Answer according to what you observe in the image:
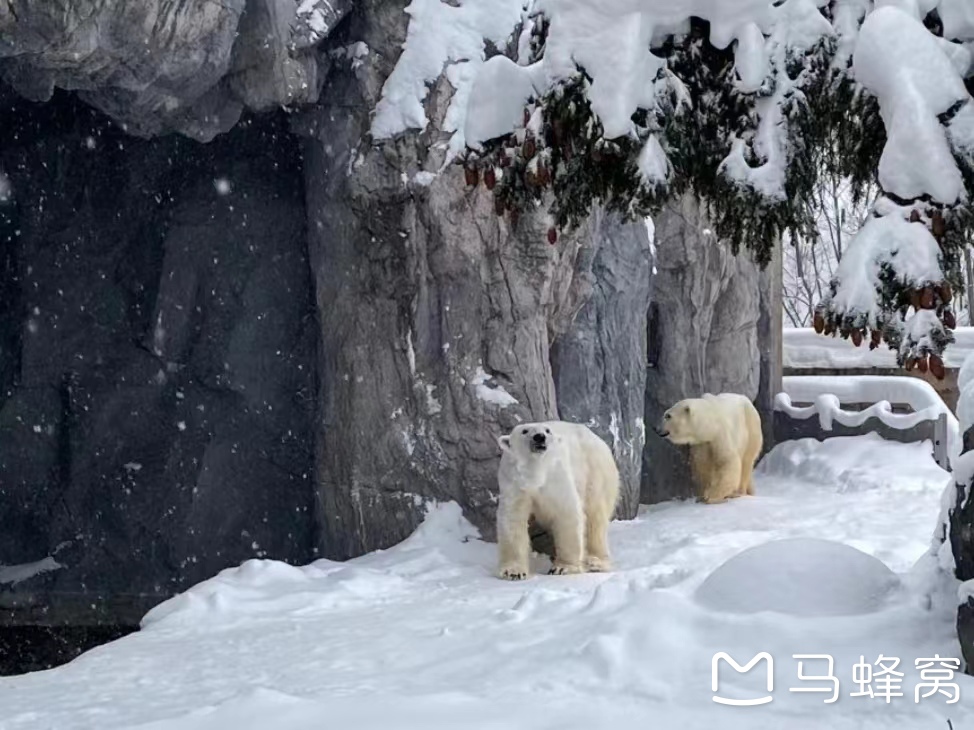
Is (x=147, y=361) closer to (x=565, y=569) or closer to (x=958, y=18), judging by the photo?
(x=565, y=569)

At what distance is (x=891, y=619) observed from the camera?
15.2 ft

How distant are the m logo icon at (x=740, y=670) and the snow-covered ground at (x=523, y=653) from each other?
0.03 m

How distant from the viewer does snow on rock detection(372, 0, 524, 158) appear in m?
8.84

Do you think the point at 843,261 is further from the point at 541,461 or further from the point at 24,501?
the point at 24,501

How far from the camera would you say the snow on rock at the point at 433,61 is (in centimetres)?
884

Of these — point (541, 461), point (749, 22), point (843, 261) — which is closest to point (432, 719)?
point (843, 261)

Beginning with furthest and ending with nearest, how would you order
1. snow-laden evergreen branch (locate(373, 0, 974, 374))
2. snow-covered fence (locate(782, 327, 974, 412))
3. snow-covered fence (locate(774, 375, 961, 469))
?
snow-covered fence (locate(782, 327, 974, 412)) < snow-covered fence (locate(774, 375, 961, 469)) < snow-laden evergreen branch (locate(373, 0, 974, 374))

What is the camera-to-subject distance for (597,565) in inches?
311

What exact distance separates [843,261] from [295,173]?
738cm

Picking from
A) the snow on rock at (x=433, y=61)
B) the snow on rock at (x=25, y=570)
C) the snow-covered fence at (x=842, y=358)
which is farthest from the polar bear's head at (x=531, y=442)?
the snow-covered fence at (x=842, y=358)

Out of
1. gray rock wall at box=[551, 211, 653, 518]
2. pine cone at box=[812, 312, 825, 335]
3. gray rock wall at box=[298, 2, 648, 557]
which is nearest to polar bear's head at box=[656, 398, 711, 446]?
gray rock wall at box=[551, 211, 653, 518]

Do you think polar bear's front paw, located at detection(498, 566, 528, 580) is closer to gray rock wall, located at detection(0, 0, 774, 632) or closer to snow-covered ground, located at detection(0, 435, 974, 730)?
snow-covered ground, located at detection(0, 435, 974, 730)
